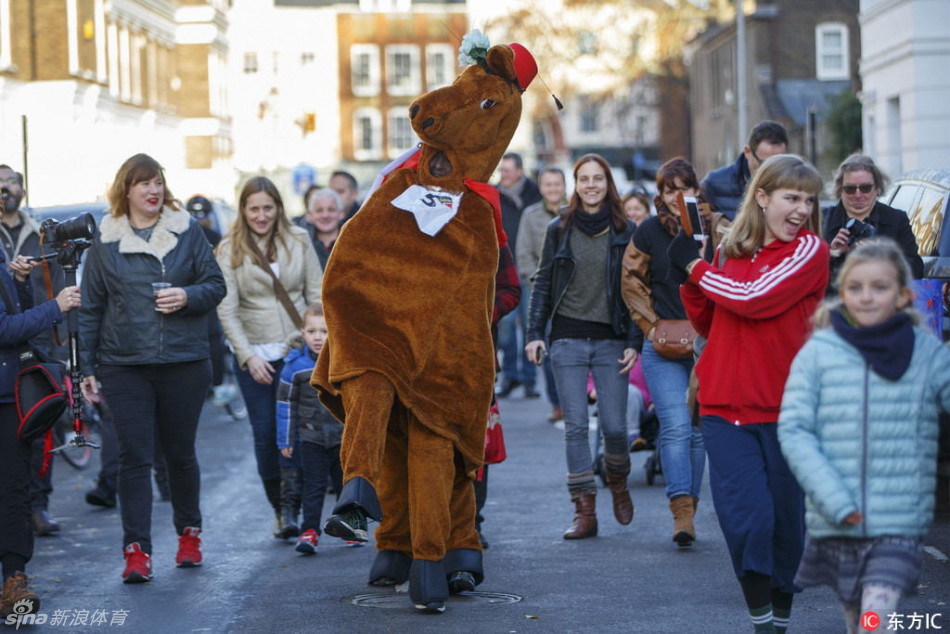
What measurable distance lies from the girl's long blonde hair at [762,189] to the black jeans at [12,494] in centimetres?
350

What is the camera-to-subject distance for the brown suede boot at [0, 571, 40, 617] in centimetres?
775

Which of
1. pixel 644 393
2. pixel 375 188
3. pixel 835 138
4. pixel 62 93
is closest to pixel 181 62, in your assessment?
pixel 62 93

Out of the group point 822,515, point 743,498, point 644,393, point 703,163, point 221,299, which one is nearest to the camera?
point 822,515

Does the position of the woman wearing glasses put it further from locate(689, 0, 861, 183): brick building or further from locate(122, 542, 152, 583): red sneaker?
locate(689, 0, 861, 183): brick building

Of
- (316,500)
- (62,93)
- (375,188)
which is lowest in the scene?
(316,500)

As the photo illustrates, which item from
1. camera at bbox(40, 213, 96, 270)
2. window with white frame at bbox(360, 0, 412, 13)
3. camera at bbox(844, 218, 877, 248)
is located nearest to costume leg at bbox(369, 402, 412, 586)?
camera at bbox(40, 213, 96, 270)

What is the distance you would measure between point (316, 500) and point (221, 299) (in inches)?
51.9

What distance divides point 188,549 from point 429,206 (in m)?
2.71

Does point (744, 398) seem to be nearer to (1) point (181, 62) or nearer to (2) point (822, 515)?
(2) point (822, 515)

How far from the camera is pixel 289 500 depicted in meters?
10.0

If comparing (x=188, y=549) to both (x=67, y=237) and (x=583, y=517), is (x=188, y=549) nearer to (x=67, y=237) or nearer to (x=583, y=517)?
(x=67, y=237)

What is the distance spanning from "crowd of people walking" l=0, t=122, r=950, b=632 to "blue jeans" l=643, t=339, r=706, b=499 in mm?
13

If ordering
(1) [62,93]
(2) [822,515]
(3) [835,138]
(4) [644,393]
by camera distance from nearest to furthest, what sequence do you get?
(2) [822,515] < (4) [644,393] < (1) [62,93] < (3) [835,138]

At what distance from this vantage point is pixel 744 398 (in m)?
6.28
